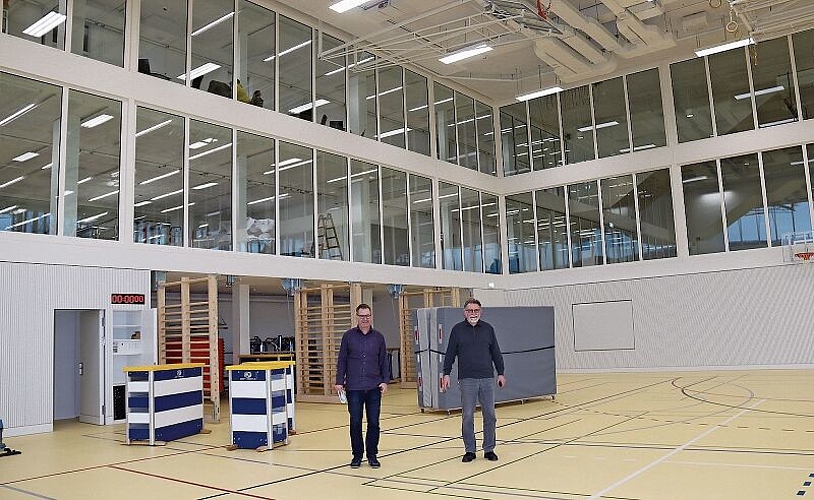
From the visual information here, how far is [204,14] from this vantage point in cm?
1666

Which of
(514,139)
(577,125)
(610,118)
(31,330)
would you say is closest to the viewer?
(31,330)

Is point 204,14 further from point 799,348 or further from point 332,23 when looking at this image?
point 799,348

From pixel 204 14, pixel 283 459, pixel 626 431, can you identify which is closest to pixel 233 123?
pixel 204 14

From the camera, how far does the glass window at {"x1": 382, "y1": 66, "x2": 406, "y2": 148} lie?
21.5 metres

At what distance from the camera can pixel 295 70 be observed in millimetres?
18781

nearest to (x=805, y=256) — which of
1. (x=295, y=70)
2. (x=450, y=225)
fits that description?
(x=450, y=225)

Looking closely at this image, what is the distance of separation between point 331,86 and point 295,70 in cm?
136

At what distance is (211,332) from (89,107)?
5333 millimetres

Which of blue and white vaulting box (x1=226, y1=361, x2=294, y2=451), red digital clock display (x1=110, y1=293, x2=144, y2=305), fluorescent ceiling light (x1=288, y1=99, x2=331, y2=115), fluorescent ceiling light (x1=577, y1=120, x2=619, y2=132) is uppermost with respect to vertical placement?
fluorescent ceiling light (x1=577, y1=120, x2=619, y2=132)

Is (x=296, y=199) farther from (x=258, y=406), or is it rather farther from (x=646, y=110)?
(x=646, y=110)

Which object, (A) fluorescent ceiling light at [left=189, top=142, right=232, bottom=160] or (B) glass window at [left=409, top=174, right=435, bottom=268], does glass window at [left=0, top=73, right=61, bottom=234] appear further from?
(B) glass window at [left=409, top=174, right=435, bottom=268]

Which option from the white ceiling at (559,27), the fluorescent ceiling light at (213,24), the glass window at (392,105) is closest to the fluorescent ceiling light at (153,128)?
the fluorescent ceiling light at (213,24)

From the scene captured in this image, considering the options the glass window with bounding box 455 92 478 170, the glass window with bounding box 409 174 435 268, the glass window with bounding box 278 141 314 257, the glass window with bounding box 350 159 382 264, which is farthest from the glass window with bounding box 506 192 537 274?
the glass window with bounding box 278 141 314 257

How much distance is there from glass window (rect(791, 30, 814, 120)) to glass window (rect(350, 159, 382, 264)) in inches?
528
